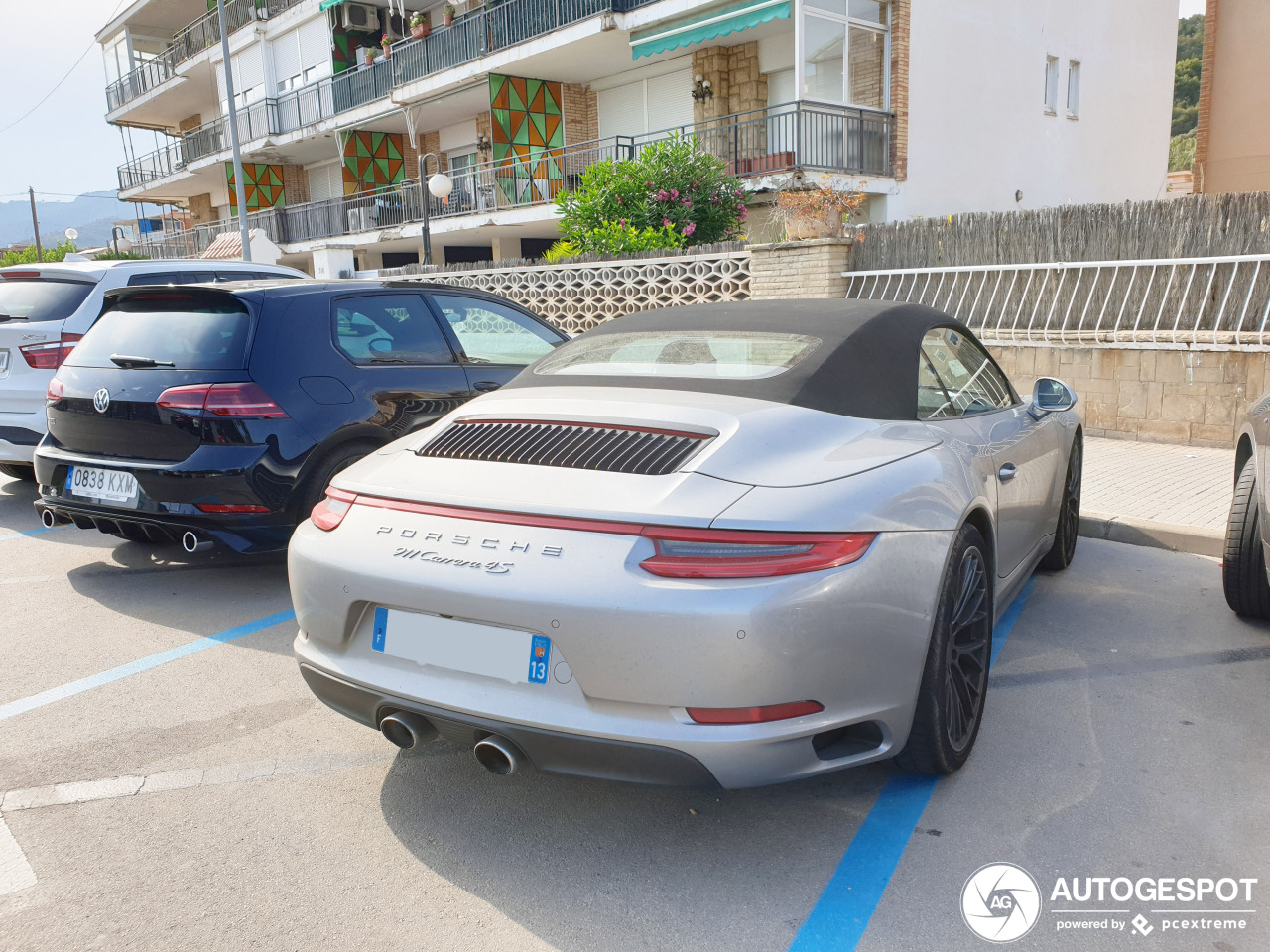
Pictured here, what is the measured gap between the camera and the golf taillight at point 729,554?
2.17m

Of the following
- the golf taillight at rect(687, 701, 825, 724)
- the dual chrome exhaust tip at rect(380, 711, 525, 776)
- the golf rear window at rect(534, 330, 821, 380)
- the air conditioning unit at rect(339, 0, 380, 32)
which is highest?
the air conditioning unit at rect(339, 0, 380, 32)

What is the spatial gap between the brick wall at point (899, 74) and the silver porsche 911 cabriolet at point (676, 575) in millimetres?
15346

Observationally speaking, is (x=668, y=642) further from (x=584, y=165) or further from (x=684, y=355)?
(x=584, y=165)

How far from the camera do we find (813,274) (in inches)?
408

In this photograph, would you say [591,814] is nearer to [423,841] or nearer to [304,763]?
[423,841]

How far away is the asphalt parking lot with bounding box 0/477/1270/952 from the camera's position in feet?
7.32

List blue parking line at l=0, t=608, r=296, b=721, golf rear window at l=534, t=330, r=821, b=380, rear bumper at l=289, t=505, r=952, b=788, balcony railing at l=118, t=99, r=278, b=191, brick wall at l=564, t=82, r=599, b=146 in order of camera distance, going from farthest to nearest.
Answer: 1. balcony railing at l=118, t=99, r=278, b=191
2. brick wall at l=564, t=82, r=599, b=146
3. blue parking line at l=0, t=608, r=296, b=721
4. golf rear window at l=534, t=330, r=821, b=380
5. rear bumper at l=289, t=505, r=952, b=788

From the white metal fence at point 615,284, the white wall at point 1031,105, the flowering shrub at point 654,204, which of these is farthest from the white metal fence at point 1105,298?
the white wall at point 1031,105

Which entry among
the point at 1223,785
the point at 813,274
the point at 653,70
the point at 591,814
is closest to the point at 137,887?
the point at 591,814

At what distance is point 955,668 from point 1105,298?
7.22 meters

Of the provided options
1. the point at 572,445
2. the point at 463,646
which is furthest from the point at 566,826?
the point at 572,445

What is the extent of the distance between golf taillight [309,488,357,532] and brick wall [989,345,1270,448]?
22.6 feet

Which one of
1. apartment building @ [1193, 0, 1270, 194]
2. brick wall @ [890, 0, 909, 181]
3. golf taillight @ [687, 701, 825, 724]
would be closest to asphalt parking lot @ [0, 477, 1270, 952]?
golf taillight @ [687, 701, 825, 724]

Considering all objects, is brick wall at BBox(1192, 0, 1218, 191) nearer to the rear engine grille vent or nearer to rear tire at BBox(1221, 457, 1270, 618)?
rear tire at BBox(1221, 457, 1270, 618)
